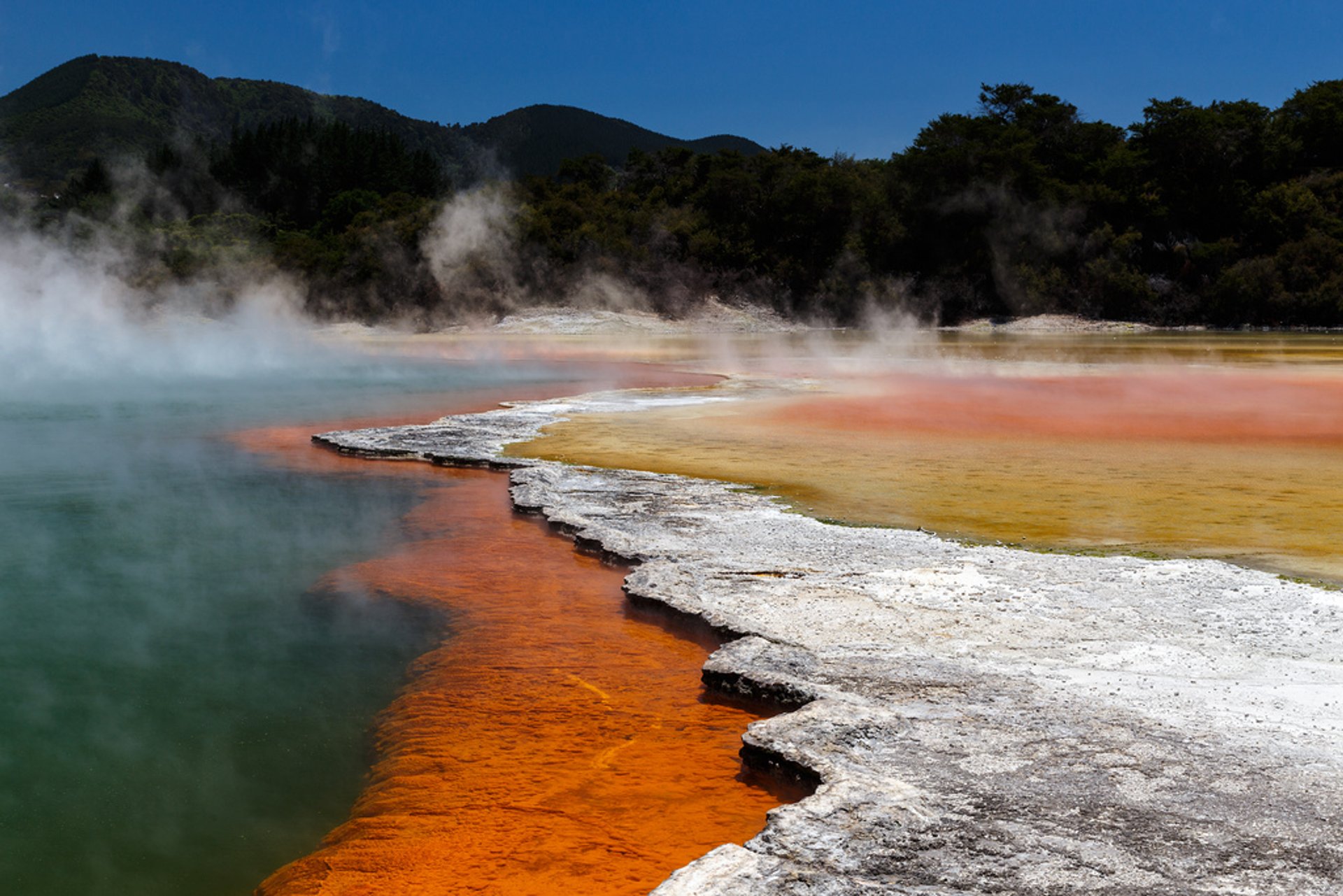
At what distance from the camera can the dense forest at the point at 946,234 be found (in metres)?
52.4

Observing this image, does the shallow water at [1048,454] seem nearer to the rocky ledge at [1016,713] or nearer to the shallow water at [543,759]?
→ the rocky ledge at [1016,713]

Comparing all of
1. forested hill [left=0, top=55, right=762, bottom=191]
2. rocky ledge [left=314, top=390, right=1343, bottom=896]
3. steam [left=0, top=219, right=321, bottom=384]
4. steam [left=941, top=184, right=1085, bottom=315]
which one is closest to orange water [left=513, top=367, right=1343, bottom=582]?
rocky ledge [left=314, top=390, right=1343, bottom=896]

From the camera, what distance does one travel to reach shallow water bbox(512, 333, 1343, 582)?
7.19 metres

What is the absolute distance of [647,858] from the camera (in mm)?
3377

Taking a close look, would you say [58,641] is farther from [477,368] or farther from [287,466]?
[477,368]

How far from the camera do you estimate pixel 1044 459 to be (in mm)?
10492

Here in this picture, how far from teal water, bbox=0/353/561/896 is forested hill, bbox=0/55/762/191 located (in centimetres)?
9485

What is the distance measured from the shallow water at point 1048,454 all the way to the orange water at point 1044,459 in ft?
0.09

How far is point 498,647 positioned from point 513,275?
50.6 m

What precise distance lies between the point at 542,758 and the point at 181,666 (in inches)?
83.3

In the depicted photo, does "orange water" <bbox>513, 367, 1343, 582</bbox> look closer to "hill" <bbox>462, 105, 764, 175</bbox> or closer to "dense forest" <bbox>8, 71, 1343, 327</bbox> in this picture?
"dense forest" <bbox>8, 71, 1343, 327</bbox>

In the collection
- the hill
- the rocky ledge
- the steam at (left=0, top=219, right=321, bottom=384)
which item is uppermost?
the hill

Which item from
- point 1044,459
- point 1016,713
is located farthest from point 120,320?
point 1016,713

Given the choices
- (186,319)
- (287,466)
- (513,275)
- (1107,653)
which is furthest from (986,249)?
(1107,653)
